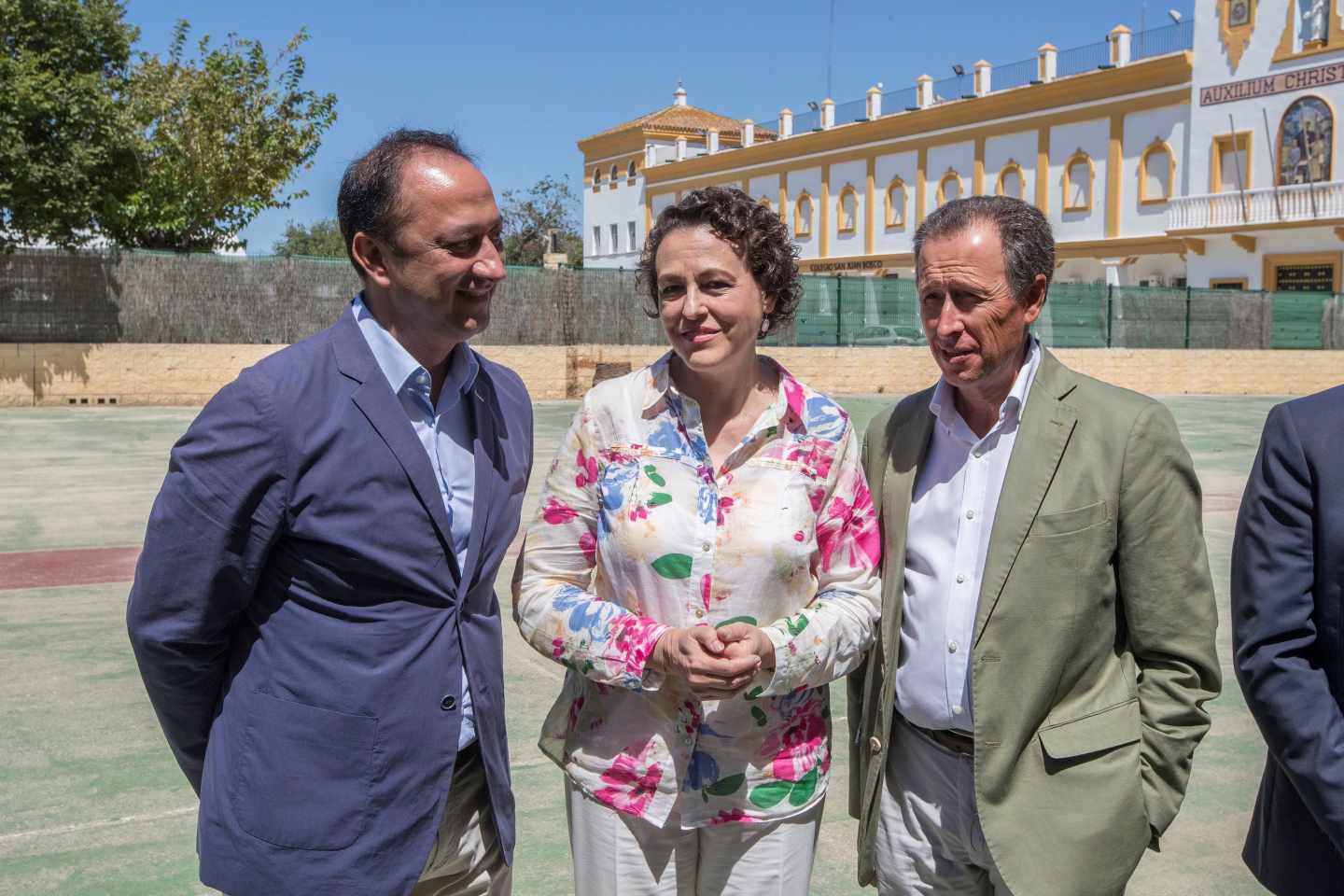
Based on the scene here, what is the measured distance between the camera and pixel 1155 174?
38.7 m

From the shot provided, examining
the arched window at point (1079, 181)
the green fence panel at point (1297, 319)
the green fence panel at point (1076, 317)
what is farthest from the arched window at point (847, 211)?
the green fence panel at point (1076, 317)

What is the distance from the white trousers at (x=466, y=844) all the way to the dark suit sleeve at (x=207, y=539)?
48cm

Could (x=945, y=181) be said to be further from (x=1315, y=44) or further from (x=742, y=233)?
(x=742, y=233)

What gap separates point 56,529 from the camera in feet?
31.4

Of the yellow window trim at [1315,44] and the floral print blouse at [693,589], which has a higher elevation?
the yellow window trim at [1315,44]

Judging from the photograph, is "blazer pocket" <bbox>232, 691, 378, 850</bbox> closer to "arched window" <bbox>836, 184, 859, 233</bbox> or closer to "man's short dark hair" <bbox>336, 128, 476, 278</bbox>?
"man's short dark hair" <bbox>336, 128, 476, 278</bbox>

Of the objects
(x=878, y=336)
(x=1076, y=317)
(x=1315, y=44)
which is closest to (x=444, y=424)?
(x=878, y=336)

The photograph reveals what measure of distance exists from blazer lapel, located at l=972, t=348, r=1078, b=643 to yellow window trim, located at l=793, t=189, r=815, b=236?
158 ft

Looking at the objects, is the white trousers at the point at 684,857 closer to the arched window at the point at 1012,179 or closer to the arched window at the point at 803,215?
the arched window at the point at 1012,179

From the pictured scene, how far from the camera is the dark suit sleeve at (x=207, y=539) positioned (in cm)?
204

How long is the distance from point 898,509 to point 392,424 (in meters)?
1.00

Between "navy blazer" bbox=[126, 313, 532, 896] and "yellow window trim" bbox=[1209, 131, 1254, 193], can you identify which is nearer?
"navy blazer" bbox=[126, 313, 532, 896]

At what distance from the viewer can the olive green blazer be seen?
235 centimetres

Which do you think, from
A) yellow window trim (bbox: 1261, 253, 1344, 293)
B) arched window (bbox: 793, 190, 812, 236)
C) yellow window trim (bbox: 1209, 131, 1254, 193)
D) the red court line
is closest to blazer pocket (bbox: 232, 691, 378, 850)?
the red court line
